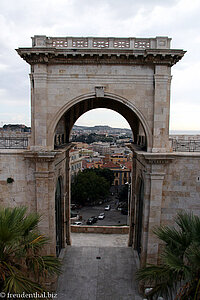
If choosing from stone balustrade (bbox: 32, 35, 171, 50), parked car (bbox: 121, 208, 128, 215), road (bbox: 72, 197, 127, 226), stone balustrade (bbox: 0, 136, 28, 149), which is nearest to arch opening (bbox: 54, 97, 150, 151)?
stone balustrade (bbox: 0, 136, 28, 149)

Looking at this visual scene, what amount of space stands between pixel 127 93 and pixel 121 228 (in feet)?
42.8

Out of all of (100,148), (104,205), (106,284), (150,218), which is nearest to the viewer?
(150,218)

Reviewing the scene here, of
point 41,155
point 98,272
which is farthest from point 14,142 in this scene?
point 98,272

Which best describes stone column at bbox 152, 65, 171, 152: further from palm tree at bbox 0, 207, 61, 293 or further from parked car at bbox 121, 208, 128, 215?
parked car at bbox 121, 208, 128, 215

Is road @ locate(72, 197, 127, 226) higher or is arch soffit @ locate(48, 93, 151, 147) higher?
arch soffit @ locate(48, 93, 151, 147)

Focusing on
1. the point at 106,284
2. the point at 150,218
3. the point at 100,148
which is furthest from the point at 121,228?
the point at 100,148

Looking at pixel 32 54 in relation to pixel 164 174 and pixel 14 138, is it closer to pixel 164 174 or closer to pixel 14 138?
pixel 14 138

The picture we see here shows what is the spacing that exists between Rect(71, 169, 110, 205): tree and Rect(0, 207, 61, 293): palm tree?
43.0 metres

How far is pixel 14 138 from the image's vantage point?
13680mm

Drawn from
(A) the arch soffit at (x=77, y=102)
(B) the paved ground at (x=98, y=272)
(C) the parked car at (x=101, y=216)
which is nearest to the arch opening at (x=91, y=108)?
(A) the arch soffit at (x=77, y=102)

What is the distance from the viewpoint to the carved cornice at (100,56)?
39.6 feet

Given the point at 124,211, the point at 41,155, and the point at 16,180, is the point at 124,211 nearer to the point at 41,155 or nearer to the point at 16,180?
the point at 16,180

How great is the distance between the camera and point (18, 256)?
27.5ft

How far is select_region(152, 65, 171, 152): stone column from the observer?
494 inches
